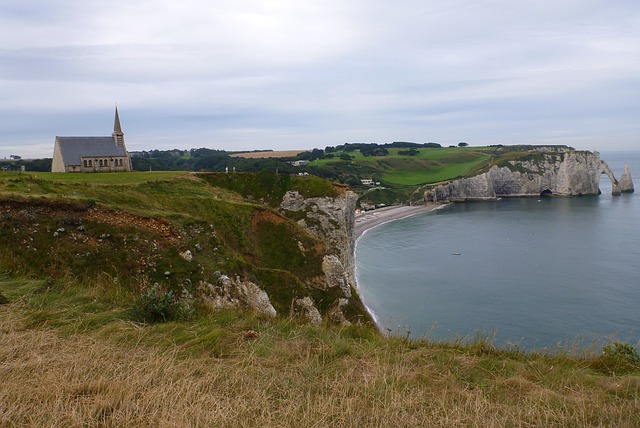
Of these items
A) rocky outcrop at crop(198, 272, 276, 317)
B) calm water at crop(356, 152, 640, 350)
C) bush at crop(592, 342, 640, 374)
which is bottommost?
calm water at crop(356, 152, 640, 350)

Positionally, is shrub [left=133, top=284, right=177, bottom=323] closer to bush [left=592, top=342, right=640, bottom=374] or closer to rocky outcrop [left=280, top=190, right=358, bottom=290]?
bush [left=592, top=342, right=640, bottom=374]

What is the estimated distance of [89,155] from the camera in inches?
2132

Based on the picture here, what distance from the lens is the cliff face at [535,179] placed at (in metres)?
167

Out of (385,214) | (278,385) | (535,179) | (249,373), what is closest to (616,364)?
(278,385)

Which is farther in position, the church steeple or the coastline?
the coastline

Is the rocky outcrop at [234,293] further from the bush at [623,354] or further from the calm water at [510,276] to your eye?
the bush at [623,354]

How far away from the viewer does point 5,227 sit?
15773 millimetres

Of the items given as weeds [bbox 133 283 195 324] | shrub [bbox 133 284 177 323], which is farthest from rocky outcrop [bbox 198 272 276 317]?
shrub [bbox 133 284 177 323]

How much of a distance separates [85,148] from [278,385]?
59.5 m

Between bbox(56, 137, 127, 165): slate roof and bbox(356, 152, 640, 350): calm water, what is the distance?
41500 mm

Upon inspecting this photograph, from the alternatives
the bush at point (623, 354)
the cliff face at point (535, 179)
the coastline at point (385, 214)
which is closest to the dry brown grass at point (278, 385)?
the bush at point (623, 354)

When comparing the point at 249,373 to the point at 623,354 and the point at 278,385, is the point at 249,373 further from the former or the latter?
the point at 623,354

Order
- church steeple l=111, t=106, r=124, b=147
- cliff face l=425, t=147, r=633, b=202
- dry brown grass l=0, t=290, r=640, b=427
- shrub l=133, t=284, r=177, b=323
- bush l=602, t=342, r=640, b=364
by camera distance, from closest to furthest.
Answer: dry brown grass l=0, t=290, r=640, b=427 → shrub l=133, t=284, r=177, b=323 → bush l=602, t=342, r=640, b=364 → church steeple l=111, t=106, r=124, b=147 → cliff face l=425, t=147, r=633, b=202

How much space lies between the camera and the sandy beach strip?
385 ft
